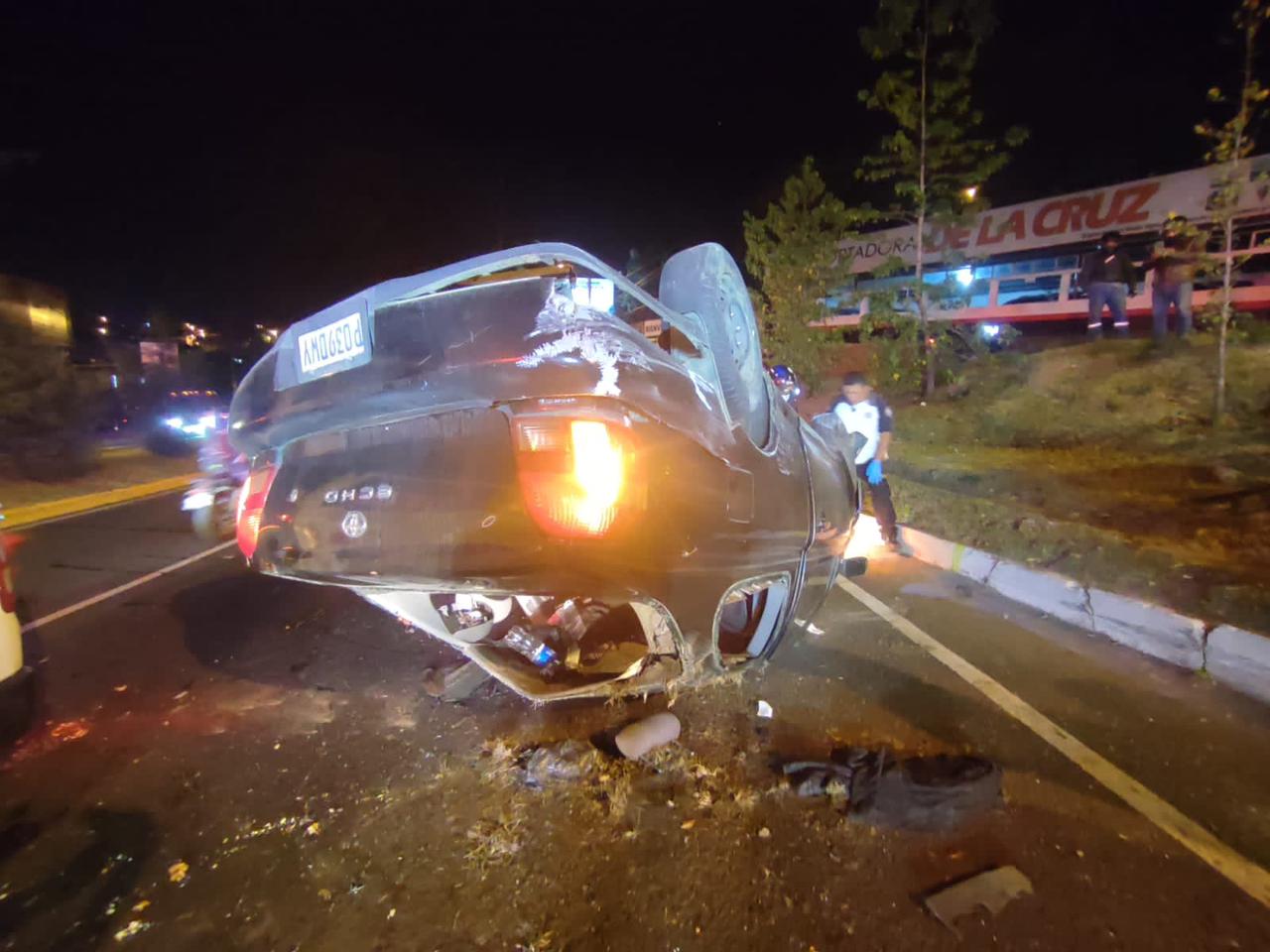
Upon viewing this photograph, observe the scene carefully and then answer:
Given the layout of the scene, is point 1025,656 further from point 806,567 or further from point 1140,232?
point 1140,232

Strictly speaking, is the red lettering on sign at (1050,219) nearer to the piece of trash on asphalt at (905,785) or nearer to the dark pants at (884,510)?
the dark pants at (884,510)

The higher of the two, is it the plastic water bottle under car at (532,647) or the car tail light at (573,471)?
the car tail light at (573,471)

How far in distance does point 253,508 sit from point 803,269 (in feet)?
52.6

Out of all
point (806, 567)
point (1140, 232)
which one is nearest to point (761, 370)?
point (806, 567)

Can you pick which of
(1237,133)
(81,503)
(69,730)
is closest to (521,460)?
(69,730)

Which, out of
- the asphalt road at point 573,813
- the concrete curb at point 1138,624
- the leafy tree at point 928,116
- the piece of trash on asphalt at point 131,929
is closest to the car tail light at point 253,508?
the asphalt road at point 573,813

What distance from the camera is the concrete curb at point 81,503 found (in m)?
9.70

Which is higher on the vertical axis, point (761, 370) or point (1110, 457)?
point (761, 370)

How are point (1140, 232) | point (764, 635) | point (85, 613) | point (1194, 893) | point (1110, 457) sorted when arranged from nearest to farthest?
point (1194, 893), point (764, 635), point (85, 613), point (1110, 457), point (1140, 232)

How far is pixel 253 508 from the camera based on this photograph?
2.87 meters

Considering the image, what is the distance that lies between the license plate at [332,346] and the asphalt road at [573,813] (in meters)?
1.75

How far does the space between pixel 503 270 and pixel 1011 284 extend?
22.6 meters

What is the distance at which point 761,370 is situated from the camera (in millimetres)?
3408

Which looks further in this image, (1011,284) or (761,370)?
(1011,284)
